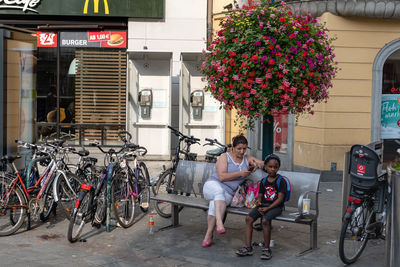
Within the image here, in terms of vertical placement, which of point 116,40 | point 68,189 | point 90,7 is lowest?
point 68,189

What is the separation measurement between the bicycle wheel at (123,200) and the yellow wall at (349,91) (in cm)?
461

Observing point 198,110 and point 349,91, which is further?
point 198,110

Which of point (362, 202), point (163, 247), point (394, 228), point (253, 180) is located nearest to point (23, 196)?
point (163, 247)

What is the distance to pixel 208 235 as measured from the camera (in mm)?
6605

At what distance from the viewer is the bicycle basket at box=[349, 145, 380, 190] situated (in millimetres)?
5871

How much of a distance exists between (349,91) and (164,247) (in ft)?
19.2

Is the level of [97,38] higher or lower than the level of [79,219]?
higher

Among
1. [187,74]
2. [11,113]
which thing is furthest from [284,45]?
[187,74]

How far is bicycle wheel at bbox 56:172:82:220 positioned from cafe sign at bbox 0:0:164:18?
736 centimetres

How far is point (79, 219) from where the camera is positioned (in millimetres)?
6934

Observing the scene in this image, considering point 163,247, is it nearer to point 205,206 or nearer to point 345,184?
point 205,206

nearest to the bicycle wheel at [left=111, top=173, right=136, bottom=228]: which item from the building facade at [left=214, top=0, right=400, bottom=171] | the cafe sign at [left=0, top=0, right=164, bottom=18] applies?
the building facade at [left=214, top=0, right=400, bottom=171]

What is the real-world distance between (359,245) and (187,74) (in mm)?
8453

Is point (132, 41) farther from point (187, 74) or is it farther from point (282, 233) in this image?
point (282, 233)
